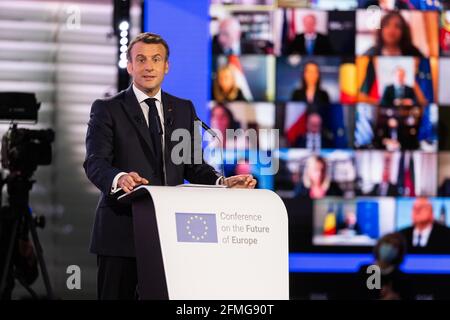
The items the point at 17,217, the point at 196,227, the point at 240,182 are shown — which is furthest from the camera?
the point at 17,217

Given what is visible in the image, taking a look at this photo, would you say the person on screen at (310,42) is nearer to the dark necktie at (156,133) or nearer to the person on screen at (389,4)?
the person on screen at (389,4)

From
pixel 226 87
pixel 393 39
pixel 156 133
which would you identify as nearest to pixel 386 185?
pixel 393 39

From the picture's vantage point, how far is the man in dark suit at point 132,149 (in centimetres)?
385

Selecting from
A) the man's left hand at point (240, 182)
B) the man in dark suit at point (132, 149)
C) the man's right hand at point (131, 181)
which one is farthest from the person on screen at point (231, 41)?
the man's right hand at point (131, 181)

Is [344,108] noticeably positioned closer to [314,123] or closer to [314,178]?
[314,123]

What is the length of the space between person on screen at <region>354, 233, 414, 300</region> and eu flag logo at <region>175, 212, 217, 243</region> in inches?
142

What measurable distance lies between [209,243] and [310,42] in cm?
377

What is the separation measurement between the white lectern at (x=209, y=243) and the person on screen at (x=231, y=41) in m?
3.51

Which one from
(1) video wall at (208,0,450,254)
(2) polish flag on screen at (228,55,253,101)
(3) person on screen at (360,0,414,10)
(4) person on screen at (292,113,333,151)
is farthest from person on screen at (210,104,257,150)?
(3) person on screen at (360,0,414,10)

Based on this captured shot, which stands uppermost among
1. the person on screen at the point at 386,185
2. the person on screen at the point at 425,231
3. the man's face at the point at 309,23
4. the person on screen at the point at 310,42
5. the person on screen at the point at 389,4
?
the person on screen at the point at 389,4

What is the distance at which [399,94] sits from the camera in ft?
23.3

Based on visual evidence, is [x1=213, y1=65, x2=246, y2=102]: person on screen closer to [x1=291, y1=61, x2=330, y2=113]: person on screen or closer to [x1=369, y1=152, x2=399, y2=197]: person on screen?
[x1=291, y1=61, x2=330, y2=113]: person on screen

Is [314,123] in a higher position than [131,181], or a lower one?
higher

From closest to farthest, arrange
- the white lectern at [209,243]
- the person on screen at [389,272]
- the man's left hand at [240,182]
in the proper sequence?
the white lectern at [209,243] → the man's left hand at [240,182] → the person on screen at [389,272]
